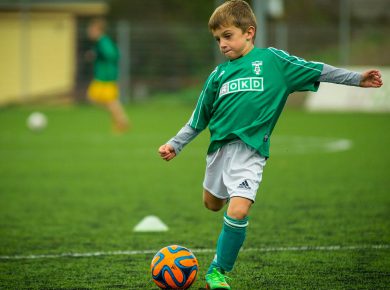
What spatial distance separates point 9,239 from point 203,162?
601cm

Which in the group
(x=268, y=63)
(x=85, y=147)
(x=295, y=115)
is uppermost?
(x=268, y=63)

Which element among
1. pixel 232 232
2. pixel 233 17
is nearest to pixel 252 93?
pixel 233 17

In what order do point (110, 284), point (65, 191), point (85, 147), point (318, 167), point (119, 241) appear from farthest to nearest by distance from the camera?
point (85, 147) → point (318, 167) → point (65, 191) → point (119, 241) → point (110, 284)

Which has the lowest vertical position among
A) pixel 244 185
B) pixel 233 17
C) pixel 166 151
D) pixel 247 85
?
pixel 244 185

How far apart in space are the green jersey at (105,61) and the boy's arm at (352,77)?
1334 centimetres

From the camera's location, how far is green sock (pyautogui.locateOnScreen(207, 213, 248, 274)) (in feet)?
15.6

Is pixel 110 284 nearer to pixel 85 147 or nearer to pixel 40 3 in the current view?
pixel 85 147

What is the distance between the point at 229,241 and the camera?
4773 mm

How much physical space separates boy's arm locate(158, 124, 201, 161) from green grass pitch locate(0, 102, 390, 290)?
0.79 metres

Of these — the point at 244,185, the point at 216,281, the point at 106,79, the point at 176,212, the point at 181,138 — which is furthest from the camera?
the point at 106,79

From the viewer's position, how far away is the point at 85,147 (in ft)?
47.6

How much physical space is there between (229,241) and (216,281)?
243 mm

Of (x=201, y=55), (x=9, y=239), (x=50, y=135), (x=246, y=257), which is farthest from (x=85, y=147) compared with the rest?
(x=201, y=55)

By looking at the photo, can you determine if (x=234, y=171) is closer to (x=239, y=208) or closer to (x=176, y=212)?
(x=239, y=208)
